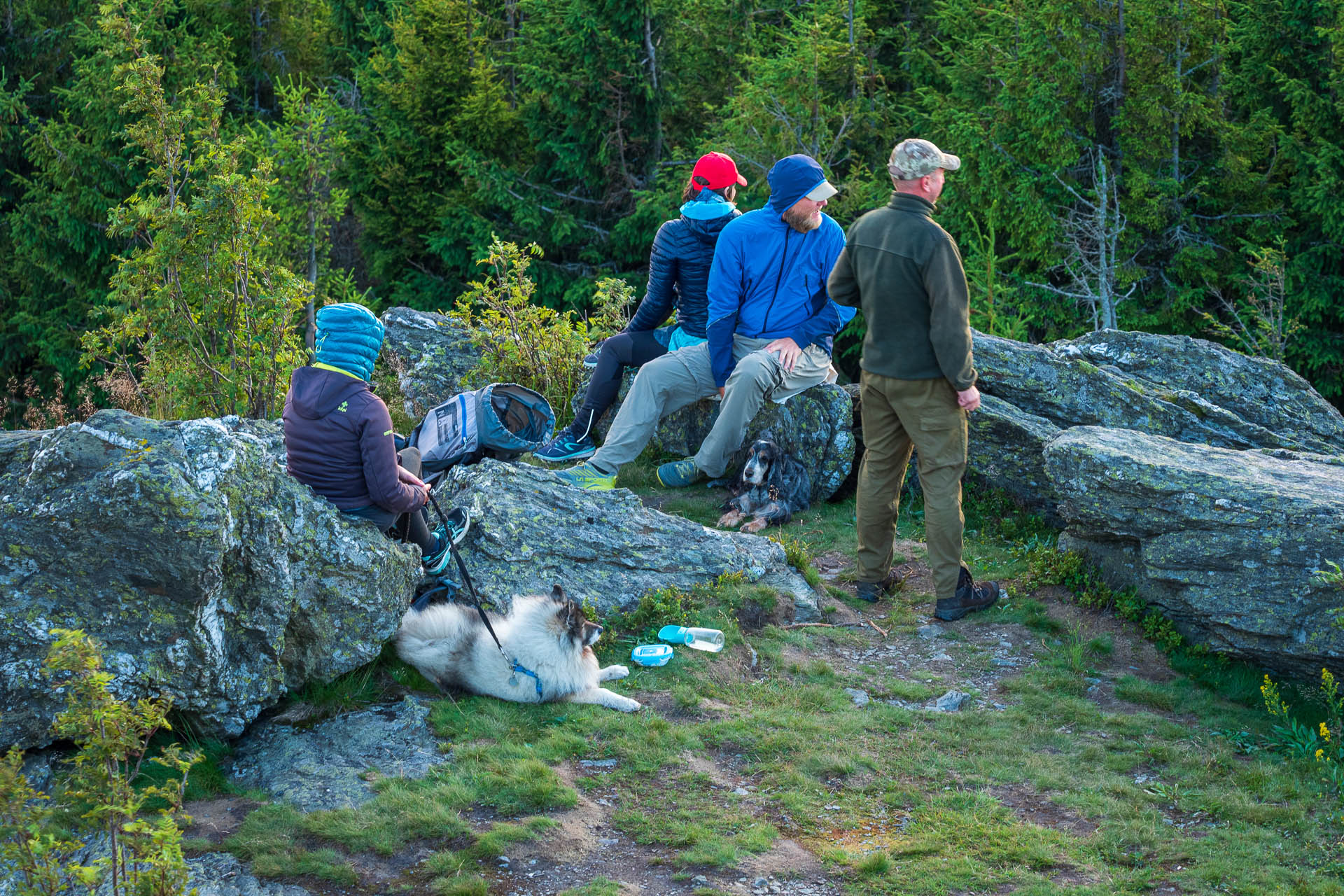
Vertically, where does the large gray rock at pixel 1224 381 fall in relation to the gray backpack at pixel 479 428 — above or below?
above

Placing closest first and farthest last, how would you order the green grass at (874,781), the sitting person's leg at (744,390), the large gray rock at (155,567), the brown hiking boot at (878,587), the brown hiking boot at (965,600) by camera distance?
the green grass at (874,781), the large gray rock at (155,567), the brown hiking boot at (965,600), the brown hiking boot at (878,587), the sitting person's leg at (744,390)

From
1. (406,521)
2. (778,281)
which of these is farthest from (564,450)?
(406,521)

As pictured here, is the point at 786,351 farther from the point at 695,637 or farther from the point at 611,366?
the point at 695,637

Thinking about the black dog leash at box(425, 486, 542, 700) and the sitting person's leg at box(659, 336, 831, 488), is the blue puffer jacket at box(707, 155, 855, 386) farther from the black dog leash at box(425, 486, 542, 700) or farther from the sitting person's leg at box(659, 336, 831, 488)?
the black dog leash at box(425, 486, 542, 700)

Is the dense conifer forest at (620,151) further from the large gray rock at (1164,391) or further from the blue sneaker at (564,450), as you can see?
the large gray rock at (1164,391)

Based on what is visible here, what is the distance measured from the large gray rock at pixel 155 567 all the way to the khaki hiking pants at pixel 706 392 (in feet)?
10.3

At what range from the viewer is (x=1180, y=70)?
14.4 metres

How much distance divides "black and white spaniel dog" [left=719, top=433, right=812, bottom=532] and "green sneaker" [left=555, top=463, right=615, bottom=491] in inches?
32.8

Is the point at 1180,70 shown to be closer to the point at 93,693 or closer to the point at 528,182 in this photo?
the point at 528,182

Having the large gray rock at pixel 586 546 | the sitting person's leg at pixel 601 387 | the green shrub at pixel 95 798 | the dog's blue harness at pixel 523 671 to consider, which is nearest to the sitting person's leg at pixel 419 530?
the large gray rock at pixel 586 546

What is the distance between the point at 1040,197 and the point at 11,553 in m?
14.4

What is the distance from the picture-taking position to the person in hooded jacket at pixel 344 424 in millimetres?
4656

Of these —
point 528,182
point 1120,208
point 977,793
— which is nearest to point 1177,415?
point 977,793

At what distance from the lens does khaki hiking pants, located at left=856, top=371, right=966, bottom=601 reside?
5867 mm
